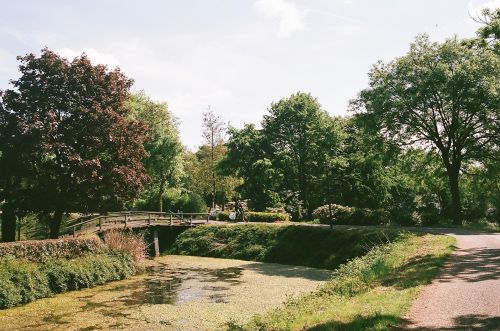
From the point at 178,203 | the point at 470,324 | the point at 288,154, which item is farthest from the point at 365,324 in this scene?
the point at 178,203

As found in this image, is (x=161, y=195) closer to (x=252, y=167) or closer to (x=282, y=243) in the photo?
(x=252, y=167)

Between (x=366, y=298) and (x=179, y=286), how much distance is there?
13.6 meters

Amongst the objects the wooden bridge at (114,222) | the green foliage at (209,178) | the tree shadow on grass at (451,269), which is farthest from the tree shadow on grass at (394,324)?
the green foliage at (209,178)

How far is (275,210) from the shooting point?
46.3 m

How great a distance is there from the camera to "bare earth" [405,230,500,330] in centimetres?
929

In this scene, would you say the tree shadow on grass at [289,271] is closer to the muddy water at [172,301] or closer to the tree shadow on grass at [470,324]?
the muddy water at [172,301]

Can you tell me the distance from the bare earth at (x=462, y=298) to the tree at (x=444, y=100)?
20.2 meters

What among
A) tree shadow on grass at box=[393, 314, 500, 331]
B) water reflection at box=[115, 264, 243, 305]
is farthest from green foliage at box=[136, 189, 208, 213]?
tree shadow on grass at box=[393, 314, 500, 331]

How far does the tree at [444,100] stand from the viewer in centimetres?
3266

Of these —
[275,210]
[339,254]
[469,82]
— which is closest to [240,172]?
[275,210]

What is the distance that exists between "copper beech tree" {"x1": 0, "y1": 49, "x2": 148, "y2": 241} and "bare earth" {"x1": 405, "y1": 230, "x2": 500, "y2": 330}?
2011 cm

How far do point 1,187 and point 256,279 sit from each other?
1679cm

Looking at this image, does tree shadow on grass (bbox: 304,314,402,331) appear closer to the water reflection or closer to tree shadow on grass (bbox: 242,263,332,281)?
the water reflection

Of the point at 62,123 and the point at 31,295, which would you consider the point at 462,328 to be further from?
the point at 62,123
